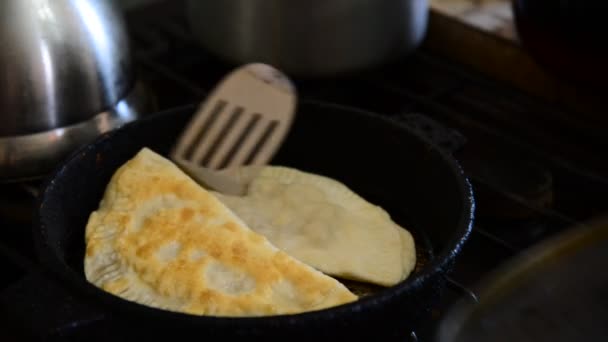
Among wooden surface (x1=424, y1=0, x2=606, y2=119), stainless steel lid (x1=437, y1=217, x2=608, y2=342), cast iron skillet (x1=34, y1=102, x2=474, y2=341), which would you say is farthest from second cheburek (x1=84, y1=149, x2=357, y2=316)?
wooden surface (x1=424, y1=0, x2=606, y2=119)

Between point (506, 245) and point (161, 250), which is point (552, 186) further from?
point (161, 250)

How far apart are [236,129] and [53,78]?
0.62 ft

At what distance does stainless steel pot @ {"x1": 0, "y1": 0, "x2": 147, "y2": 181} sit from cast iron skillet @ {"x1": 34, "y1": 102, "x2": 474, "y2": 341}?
84mm

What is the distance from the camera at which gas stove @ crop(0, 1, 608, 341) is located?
2.38 feet

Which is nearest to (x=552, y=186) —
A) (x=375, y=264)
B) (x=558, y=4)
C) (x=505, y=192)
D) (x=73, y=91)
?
(x=505, y=192)

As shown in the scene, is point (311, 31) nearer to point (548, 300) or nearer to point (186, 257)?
point (186, 257)

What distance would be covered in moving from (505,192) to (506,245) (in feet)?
0.28

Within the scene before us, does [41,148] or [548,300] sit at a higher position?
[548,300]

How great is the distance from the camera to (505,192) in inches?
34.0

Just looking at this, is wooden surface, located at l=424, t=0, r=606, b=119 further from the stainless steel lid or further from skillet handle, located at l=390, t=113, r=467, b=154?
the stainless steel lid

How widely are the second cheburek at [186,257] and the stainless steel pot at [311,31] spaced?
0.27 meters

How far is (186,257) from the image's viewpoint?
69 centimetres

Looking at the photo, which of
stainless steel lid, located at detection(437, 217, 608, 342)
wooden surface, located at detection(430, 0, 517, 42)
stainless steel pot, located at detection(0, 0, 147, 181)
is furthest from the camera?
wooden surface, located at detection(430, 0, 517, 42)

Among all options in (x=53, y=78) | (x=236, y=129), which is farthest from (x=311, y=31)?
(x=53, y=78)
